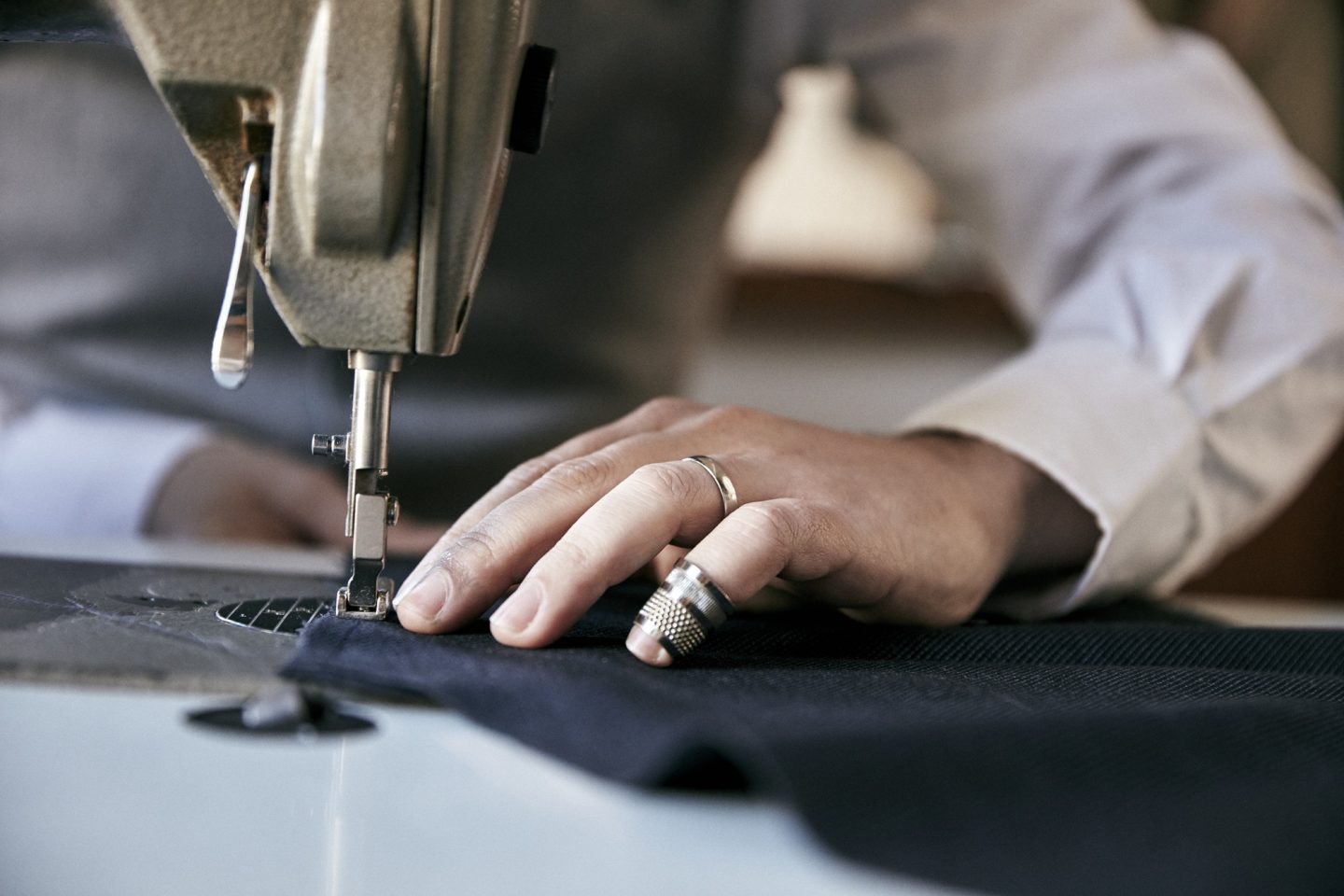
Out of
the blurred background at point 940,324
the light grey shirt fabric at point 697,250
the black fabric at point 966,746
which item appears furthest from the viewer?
the blurred background at point 940,324

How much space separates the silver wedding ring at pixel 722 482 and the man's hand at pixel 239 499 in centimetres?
48

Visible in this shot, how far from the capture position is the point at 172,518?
1079 millimetres

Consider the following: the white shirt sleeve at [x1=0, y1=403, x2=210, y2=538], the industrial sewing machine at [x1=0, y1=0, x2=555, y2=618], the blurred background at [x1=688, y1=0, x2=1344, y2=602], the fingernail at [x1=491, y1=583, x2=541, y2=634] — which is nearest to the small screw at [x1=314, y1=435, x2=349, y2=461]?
the industrial sewing machine at [x1=0, y1=0, x2=555, y2=618]

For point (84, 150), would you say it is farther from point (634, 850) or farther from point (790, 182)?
point (790, 182)

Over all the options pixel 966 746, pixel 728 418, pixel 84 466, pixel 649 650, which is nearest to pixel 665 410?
pixel 728 418

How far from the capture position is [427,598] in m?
Answer: 0.56

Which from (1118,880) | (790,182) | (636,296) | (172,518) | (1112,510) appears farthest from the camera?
(790,182)

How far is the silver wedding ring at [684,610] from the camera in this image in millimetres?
525

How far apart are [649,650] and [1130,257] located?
66 cm

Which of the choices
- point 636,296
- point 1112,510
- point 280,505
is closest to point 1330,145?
point 636,296

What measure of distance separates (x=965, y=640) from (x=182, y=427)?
2.45 ft

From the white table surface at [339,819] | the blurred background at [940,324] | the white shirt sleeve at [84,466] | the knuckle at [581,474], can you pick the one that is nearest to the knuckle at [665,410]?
the knuckle at [581,474]

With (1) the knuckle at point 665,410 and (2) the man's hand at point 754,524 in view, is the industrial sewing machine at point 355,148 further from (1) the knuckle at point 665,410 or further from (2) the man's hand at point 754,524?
(1) the knuckle at point 665,410

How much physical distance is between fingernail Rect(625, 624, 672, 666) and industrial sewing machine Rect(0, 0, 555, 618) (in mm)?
140
